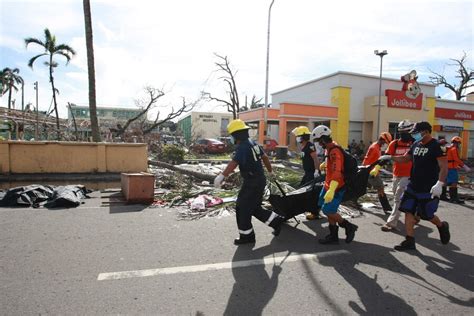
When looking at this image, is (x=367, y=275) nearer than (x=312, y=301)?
No

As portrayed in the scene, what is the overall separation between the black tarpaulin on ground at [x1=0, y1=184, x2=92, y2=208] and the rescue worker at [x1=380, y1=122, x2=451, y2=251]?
6.14 metres

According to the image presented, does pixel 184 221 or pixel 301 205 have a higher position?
pixel 301 205

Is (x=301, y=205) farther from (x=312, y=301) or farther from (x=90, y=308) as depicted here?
(x=90, y=308)

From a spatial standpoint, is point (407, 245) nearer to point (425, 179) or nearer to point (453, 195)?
point (425, 179)

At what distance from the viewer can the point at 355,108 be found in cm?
2773

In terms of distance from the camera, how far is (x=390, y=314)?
2891 mm

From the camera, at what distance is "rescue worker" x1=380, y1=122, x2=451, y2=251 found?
444cm

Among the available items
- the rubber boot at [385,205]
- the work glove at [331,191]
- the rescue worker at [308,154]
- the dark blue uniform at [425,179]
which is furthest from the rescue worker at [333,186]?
the rubber boot at [385,205]

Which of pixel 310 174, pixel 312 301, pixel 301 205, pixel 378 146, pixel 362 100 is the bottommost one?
pixel 312 301

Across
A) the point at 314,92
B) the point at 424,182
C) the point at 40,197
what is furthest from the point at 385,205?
the point at 314,92

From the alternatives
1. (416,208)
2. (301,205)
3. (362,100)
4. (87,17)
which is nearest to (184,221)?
(301,205)

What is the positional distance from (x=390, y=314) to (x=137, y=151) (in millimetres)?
10367

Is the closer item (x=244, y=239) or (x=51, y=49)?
(x=244, y=239)

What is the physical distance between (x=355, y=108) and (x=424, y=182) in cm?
2489
